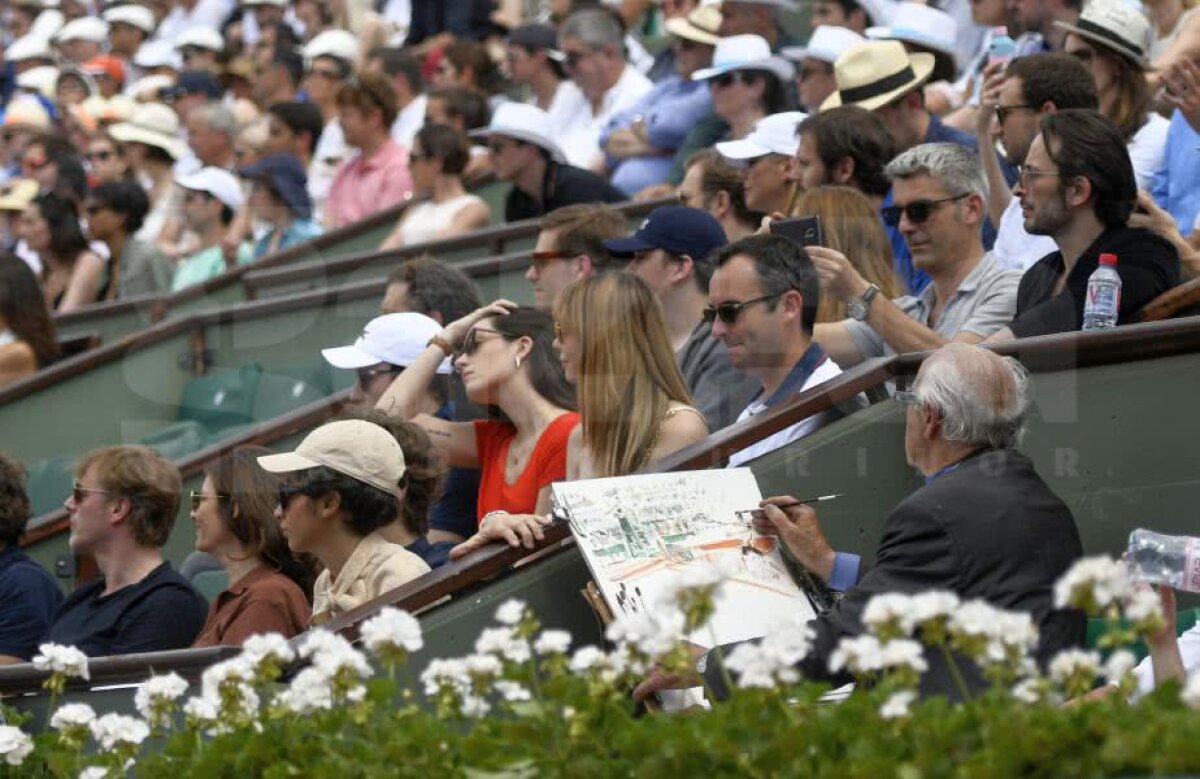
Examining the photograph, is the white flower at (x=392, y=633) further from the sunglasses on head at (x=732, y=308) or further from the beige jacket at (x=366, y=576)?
the sunglasses on head at (x=732, y=308)

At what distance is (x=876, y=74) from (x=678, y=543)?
15.3ft

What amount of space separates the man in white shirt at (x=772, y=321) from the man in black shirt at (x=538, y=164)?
4.61 meters

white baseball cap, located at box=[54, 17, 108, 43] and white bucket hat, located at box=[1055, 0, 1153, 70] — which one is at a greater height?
white bucket hat, located at box=[1055, 0, 1153, 70]

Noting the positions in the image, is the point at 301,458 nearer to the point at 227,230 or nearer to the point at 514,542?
the point at 514,542

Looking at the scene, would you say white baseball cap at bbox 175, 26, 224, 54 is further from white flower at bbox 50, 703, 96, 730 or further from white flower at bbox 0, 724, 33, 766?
white flower at bbox 50, 703, 96, 730

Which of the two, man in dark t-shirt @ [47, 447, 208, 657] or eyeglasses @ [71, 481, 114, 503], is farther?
eyeglasses @ [71, 481, 114, 503]

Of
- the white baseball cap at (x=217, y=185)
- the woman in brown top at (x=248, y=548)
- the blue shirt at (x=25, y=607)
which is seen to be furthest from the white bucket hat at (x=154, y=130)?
the woman in brown top at (x=248, y=548)

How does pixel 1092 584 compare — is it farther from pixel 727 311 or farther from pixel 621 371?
pixel 727 311

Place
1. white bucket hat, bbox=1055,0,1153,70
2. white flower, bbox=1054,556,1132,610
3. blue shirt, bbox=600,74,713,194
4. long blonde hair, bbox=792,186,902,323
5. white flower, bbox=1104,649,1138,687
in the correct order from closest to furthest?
white flower, bbox=1054,556,1132,610, white flower, bbox=1104,649,1138,687, long blonde hair, bbox=792,186,902,323, white bucket hat, bbox=1055,0,1153,70, blue shirt, bbox=600,74,713,194

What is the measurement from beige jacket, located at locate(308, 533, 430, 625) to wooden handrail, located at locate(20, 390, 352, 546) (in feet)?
10.0

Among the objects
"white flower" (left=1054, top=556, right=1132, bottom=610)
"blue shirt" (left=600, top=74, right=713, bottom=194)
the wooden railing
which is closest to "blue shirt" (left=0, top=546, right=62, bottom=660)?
the wooden railing

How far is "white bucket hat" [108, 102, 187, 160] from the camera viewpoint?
16125 mm

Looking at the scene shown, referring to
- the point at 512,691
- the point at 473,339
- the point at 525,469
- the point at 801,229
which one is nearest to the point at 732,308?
the point at 801,229

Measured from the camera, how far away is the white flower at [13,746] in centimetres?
577
